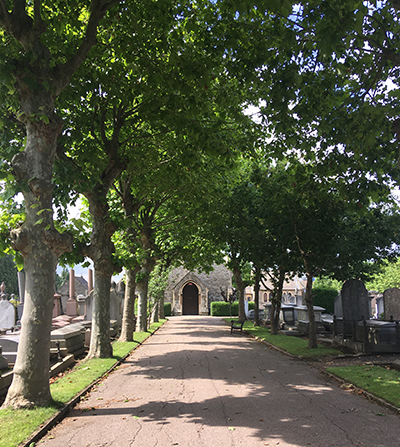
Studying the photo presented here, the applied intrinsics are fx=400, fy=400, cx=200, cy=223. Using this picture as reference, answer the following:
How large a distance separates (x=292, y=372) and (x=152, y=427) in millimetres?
5714

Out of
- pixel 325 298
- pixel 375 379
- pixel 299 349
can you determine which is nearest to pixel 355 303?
pixel 299 349

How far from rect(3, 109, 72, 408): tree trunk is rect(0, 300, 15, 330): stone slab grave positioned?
12464 mm

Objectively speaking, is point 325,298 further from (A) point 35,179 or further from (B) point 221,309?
(A) point 35,179

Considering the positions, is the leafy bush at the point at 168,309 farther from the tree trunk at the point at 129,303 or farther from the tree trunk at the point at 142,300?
the tree trunk at the point at 129,303

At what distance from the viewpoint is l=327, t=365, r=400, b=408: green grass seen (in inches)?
292

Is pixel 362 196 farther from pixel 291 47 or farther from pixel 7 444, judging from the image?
pixel 7 444

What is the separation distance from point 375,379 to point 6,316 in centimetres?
1552

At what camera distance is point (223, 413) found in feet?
21.6

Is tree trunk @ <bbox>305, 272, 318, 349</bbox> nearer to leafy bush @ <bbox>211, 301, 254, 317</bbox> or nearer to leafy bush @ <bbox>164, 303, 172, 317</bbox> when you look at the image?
leafy bush @ <bbox>211, 301, 254, 317</bbox>

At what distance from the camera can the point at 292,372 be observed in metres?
10.6

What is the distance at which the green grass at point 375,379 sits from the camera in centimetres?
742

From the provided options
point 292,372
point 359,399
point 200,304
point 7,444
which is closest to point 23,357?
point 7,444

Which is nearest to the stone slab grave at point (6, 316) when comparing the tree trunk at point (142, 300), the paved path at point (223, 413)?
the tree trunk at point (142, 300)

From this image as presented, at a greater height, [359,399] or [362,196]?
[362,196]
